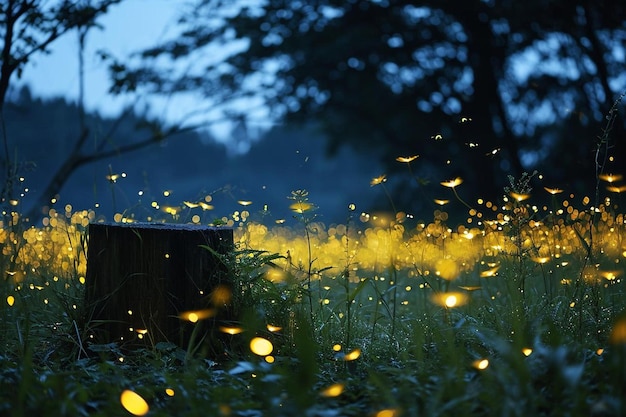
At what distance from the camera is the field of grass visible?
7.11 ft

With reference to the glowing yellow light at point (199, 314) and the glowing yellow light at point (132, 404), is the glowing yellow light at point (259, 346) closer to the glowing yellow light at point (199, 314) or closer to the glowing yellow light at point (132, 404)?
the glowing yellow light at point (132, 404)

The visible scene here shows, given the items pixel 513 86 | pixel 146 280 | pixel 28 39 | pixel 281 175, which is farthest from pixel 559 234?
pixel 281 175

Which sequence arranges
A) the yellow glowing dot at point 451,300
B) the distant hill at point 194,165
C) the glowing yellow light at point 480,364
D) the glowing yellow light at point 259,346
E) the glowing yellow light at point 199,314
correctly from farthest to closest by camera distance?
the distant hill at point 194,165 < the glowing yellow light at point 199,314 < the yellow glowing dot at point 451,300 < the glowing yellow light at point 480,364 < the glowing yellow light at point 259,346

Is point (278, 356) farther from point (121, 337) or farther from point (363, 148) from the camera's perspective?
point (363, 148)

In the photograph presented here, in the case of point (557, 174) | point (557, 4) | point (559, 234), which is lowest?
→ point (559, 234)

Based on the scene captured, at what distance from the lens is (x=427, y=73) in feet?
40.7

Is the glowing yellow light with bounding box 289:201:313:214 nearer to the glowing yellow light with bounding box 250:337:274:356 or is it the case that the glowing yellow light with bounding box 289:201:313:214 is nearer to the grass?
the grass

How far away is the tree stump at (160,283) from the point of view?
10.8 feet

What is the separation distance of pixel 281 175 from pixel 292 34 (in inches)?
544

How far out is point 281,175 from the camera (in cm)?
2612

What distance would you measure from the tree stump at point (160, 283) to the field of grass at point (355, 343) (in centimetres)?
9

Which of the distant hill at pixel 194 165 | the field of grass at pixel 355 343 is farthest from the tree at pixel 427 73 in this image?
the field of grass at pixel 355 343

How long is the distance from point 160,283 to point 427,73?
32.5 ft

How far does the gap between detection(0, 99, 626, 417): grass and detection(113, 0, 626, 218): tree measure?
24.0ft
